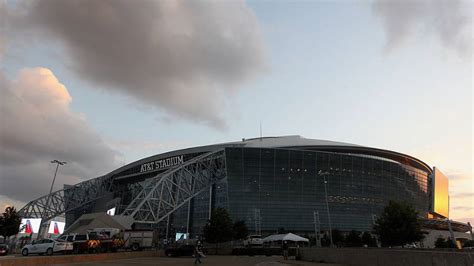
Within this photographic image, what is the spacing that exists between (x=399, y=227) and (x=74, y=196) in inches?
4044

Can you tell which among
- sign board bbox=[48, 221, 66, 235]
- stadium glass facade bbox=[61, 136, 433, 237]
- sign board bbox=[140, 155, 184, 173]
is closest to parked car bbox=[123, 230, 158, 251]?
stadium glass facade bbox=[61, 136, 433, 237]

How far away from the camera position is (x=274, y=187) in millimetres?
87688

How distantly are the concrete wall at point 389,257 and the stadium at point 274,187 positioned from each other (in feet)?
140

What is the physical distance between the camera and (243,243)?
66125 mm

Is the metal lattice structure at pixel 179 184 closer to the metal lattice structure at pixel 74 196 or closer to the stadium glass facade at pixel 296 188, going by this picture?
the stadium glass facade at pixel 296 188

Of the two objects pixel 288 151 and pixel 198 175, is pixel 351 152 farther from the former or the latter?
pixel 198 175

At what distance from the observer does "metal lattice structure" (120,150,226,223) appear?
261 ft

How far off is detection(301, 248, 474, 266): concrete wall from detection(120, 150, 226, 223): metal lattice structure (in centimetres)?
4730

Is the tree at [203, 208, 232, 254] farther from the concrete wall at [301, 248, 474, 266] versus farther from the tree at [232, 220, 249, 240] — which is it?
the concrete wall at [301, 248, 474, 266]

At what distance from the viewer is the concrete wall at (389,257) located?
15.5 meters

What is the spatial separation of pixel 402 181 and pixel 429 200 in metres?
24.8

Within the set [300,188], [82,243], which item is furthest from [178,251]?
[300,188]

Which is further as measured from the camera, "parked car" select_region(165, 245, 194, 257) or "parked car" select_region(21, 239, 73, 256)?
"parked car" select_region(165, 245, 194, 257)

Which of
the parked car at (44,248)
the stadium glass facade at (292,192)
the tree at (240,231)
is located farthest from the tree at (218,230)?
the stadium glass facade at (292,192)
